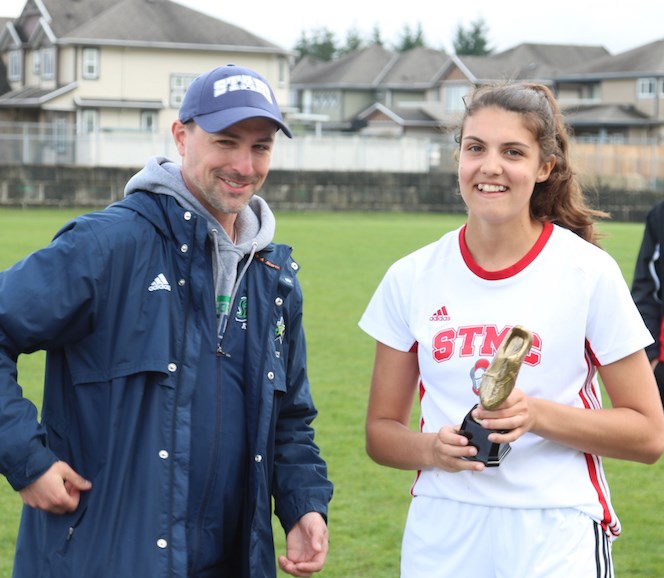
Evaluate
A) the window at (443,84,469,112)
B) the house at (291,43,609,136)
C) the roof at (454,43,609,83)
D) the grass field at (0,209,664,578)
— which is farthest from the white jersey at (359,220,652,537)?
the roof at (454,43,609,83)

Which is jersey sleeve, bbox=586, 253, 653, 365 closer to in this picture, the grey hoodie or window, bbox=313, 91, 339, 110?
the grey hoodie

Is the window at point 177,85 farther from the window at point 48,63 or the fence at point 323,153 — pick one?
the fence at point 323,153

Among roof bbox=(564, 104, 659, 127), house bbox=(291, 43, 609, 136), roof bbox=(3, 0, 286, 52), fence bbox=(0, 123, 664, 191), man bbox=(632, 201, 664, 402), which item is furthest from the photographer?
house bbox=(291, 43, 609, 136)

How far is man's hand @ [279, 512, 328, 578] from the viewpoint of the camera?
3617 millimetres

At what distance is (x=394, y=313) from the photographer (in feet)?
11.3

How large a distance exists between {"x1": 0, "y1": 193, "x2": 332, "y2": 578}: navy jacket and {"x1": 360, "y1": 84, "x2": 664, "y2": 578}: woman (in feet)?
1.75

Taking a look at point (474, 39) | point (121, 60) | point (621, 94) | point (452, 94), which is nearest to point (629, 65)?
point (621, 94)

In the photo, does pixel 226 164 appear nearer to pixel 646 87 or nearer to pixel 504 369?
pixel 504 369

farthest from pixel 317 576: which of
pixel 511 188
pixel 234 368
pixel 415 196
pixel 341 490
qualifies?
pixel 415 196

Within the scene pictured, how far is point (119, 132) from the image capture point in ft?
154

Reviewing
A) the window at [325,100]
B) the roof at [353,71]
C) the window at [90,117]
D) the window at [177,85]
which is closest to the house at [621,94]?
the roof at [353,71]

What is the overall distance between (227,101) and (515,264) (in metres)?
0.96

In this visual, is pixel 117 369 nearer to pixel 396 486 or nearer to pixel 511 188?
pixel 511 188

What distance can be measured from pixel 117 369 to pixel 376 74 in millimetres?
91196
